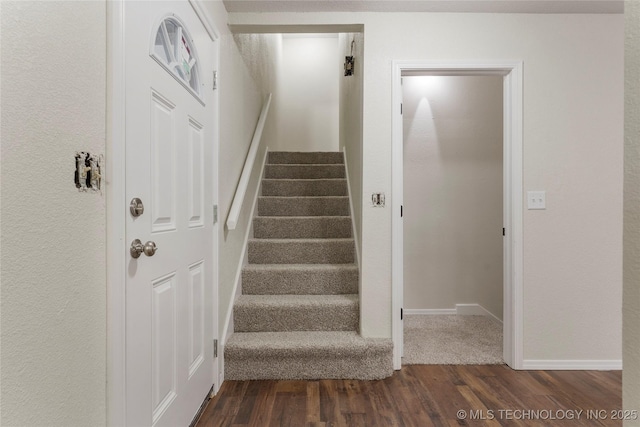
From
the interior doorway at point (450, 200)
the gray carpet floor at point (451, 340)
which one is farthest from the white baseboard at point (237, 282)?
the interior doorway at point (450, 200)

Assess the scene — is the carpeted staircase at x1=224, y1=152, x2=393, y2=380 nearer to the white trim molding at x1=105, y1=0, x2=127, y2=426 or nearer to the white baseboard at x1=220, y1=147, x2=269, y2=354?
the white baseboard at x1=220, y1=147, x2=269, y2=354

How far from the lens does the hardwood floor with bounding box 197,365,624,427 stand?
64.7 inches

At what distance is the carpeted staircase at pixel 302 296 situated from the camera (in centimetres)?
201

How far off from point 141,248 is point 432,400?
5.54 ft

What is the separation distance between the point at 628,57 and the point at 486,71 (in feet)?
5.04

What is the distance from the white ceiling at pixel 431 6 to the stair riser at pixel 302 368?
217 centimetres

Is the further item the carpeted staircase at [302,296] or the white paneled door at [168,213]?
the carpeted staircase at [302,296]

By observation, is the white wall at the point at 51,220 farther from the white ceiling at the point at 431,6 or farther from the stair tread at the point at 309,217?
the stair tread at the point at 309,217

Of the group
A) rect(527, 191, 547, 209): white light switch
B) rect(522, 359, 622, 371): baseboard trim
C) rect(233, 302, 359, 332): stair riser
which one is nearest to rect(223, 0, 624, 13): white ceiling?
rect(527, 191, 547, 209): white light switch

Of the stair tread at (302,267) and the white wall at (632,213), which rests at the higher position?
the white wall at (632,213)

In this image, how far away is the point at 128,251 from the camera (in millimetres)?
1016

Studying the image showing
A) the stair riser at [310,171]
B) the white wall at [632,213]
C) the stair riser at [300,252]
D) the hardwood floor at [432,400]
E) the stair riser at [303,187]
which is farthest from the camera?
the stair riser at [310,171]

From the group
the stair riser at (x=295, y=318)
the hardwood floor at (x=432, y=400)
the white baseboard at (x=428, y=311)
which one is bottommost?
the hardwood floor at (x=432, y=400)

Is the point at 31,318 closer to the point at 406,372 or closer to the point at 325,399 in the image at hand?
the point at 325,399
